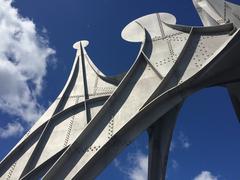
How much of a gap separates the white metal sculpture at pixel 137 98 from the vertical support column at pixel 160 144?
41 millimetres

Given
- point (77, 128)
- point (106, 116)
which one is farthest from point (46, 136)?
point (106, 116)

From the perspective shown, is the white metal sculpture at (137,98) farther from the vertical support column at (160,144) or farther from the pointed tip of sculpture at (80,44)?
the pointed tip of sculpture at (80,44)

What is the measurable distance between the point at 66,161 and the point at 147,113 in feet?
9.44

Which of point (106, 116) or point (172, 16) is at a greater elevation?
point (172, 16)

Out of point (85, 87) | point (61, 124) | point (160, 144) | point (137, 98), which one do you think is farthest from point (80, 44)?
point (137, 98)

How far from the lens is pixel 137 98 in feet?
Answer: 35.9

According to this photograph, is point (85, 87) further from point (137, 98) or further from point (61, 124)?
point (137, 98)

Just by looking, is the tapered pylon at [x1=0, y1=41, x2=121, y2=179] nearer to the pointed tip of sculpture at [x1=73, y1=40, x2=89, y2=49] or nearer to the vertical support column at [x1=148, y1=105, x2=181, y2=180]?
the pointed tip of sculpture at [x1=73, y1=40, x2=89, y2=49]

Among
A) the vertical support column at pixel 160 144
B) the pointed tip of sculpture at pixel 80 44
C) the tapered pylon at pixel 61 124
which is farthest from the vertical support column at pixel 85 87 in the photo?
the vertical support column at pixel 160 144

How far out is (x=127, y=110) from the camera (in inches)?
420

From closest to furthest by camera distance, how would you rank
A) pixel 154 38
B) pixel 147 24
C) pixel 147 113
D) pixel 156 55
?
pixel 147 113 → pixel 156 55 → pixel 154 38 → pixel 147 24

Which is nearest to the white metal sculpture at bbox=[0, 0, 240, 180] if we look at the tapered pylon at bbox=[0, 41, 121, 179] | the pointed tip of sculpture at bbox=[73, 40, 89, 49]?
the tapered pylon at bbox=[0, 41, 121, 179]

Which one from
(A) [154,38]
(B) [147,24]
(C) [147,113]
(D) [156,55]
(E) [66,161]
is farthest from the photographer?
(B) [147,24]

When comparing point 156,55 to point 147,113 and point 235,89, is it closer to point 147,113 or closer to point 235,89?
point 147,113
